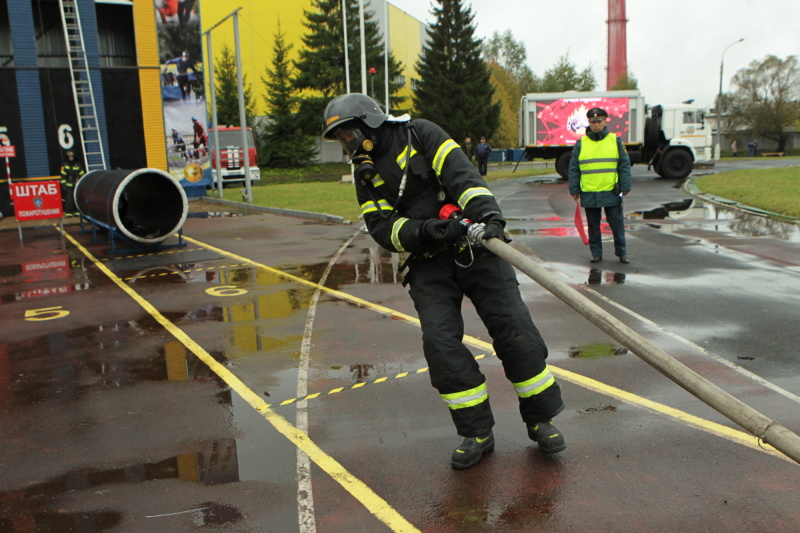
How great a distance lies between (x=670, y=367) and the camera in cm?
305

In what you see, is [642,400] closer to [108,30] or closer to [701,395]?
[701,395]

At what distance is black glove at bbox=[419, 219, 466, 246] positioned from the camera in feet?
13.0

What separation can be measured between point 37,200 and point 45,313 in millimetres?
7986

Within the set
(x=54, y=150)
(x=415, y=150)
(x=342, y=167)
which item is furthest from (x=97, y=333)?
(x=342, y=167)

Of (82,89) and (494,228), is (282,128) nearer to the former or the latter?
(82,89)

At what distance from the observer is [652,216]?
52.6 feet

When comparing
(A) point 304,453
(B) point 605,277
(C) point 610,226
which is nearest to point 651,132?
(C) point 610,226

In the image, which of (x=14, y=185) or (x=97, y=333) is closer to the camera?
(x=97, y=333)

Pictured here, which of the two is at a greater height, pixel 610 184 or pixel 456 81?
pixel 456 81

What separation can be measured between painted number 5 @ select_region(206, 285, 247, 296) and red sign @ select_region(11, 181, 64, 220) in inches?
306

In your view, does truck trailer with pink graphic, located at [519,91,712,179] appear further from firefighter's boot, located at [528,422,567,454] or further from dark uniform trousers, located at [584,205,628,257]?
firefighter's boot, located at [528,422,567,454]

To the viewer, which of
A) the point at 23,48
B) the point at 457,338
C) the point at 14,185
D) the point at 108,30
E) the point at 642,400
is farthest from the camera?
the point at 108,30

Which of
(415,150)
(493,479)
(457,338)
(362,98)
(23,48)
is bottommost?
(493,479)

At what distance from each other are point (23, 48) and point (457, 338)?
21.6m
